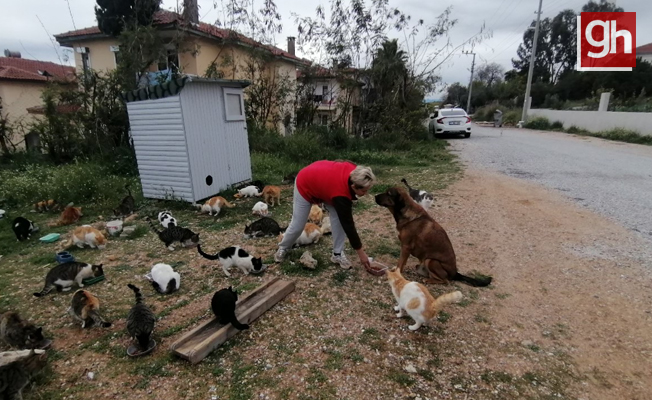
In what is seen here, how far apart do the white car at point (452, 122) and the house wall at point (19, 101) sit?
65.4ft

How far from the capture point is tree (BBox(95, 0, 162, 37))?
13258mm

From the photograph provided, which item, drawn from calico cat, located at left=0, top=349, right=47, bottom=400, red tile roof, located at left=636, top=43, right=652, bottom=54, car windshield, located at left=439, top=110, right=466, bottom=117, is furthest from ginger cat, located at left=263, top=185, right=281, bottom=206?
red tile roof, located at left=636, top=43, right=652, bottom=54

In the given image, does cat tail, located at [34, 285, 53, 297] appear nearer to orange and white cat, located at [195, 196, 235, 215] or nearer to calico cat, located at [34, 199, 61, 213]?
orange and white cat, located at [195, 196, 235, 215]

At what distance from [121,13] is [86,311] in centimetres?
1640

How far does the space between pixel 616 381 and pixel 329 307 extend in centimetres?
263

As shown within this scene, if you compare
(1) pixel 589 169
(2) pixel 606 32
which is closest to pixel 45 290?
(1) pixel 589 169

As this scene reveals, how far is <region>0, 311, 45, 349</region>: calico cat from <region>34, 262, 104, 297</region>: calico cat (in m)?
0.99

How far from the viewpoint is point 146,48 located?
11.7 m

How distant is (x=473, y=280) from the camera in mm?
4273

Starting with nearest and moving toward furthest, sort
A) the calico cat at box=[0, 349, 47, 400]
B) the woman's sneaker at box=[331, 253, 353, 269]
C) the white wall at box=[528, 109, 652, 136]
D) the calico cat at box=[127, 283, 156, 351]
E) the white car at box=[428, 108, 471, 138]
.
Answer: the calico cat at box=[0, 349, 47, 400] → the calico cat at box=[127, 283, 156, 351] → the woman's sneaker at box=[331, 253, 353, 269] → the white wall at box=[528, 109, 652, 136] → the white car at box=[428, 108, 471, 138]

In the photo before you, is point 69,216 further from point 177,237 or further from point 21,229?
point 177,237

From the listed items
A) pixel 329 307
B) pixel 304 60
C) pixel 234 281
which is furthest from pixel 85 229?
pixel 304 60

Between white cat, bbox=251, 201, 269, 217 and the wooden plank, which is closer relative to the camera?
the wooden plank

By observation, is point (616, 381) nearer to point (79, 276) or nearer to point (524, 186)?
point (79, 276)
